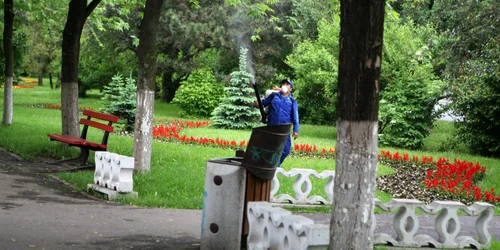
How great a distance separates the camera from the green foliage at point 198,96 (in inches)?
1567

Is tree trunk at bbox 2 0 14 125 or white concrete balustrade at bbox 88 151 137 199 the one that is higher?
tree trunk at bbox 2 0 14 125

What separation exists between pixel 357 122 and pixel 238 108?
24.7 meters

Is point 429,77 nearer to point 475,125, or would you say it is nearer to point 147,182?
point 475,125

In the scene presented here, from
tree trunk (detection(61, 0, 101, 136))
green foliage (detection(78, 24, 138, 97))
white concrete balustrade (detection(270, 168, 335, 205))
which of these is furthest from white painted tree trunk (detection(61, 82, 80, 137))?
green foliage (detection(78, 24, 138, 97))

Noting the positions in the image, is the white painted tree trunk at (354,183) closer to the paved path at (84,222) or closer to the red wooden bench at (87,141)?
the paved path at (84,222)

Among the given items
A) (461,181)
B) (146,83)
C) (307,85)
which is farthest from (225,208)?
(307,85)

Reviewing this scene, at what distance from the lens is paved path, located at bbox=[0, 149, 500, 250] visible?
326 inches

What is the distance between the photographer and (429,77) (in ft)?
88.3

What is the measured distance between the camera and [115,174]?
38.5 ft

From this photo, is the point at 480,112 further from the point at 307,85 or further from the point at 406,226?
the point at 406,226

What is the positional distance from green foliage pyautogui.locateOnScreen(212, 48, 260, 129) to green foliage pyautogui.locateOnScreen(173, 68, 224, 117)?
27.2 ft

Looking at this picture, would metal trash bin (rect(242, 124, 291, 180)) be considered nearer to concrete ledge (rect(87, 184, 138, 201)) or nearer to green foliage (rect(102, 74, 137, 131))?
concrete ledge (rect(87, 184, 138, 201))

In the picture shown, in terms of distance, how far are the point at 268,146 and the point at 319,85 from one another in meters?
25.1

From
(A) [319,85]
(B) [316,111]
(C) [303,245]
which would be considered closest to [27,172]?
(C) [303,245]
